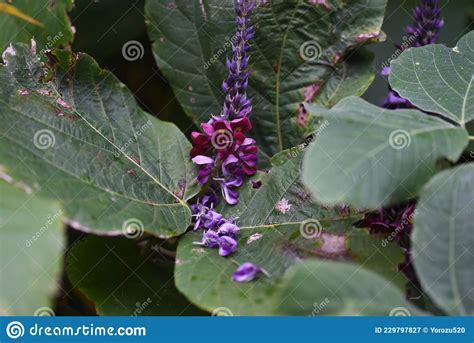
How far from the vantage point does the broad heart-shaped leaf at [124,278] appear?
1.11m

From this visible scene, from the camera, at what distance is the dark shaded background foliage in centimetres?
147

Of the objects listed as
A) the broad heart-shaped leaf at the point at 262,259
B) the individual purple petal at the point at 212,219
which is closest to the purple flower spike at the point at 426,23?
the broad heart-shaped leaf at the point at 262,259

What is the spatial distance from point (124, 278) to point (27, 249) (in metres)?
0.32

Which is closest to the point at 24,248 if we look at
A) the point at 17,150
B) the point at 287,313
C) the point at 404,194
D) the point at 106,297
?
the point at 17,150

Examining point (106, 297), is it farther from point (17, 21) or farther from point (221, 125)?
point (17, 21)

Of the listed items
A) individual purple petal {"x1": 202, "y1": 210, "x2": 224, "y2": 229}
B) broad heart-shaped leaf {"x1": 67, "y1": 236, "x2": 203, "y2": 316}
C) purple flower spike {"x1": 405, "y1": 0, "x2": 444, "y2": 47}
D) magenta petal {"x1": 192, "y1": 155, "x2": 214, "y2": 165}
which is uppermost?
purple flower spike {"x1": 405, "y1": 0, "x2": 444, "y2": 47}

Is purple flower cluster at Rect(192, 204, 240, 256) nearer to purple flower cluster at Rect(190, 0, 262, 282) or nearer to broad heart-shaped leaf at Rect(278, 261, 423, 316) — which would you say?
purple flower cluster at Rect(190, 0, 262, 282)

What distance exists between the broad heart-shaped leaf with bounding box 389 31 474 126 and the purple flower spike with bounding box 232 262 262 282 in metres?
0.42

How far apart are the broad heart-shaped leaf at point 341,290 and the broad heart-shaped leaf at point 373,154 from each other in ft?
0.31

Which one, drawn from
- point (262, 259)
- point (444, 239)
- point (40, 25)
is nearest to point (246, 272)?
point (262, 259)

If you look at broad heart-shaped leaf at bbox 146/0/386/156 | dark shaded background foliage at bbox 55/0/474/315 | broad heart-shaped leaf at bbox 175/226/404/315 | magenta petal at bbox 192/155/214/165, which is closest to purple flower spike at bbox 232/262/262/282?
broad heart-shaped leaf at bbox 175/226/404/315

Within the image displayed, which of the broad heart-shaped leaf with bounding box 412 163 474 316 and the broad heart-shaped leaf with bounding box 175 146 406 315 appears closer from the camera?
the broad heart-shaped leaf with bounding box 412 163 474 316

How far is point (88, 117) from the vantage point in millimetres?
1199

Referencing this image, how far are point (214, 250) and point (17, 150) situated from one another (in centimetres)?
37
